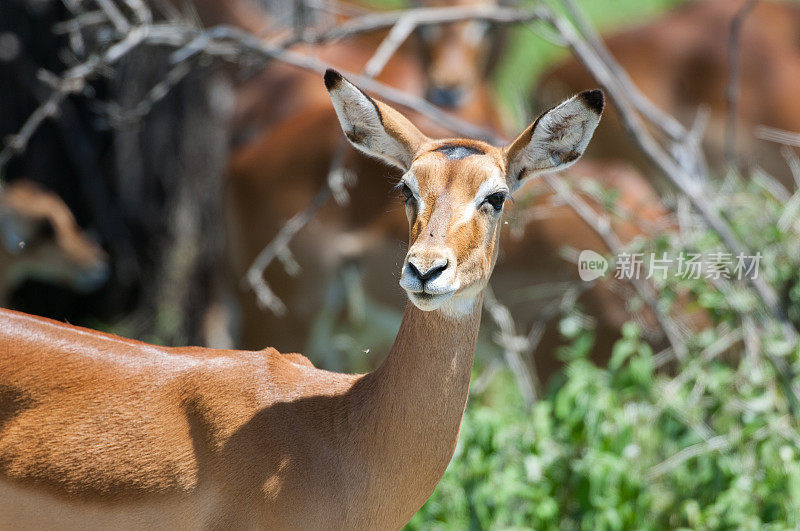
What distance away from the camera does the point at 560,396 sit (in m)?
4.34

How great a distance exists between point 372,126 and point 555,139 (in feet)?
1.79

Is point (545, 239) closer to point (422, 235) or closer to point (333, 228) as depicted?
point (333, 228)

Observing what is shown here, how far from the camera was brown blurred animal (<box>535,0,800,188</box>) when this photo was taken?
8703 millimetres

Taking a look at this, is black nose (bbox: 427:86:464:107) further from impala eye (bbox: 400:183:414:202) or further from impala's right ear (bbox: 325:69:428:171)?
impala eye (bbox: 400:183:414:202)

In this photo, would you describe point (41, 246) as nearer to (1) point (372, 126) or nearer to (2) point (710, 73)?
(1) point (372, 126)

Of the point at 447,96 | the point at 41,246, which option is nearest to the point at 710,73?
the point at 447,96

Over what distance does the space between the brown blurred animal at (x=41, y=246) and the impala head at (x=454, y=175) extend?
5.12 metres

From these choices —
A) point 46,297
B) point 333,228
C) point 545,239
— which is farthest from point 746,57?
point 46,297

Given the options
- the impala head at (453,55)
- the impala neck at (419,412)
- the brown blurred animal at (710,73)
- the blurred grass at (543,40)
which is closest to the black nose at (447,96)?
the impala head at (453,55)

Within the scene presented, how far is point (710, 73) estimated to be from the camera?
29.4 feet

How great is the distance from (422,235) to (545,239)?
150 inches

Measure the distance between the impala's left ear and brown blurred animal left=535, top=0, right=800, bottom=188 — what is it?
19.1ft

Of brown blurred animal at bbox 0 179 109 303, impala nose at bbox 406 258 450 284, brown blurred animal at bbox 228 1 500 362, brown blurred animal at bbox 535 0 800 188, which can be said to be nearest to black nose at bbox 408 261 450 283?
impala nose at bbox 406 258 450 284

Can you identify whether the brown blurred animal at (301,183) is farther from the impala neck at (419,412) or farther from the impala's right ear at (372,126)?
the impala neck at (419,412)
